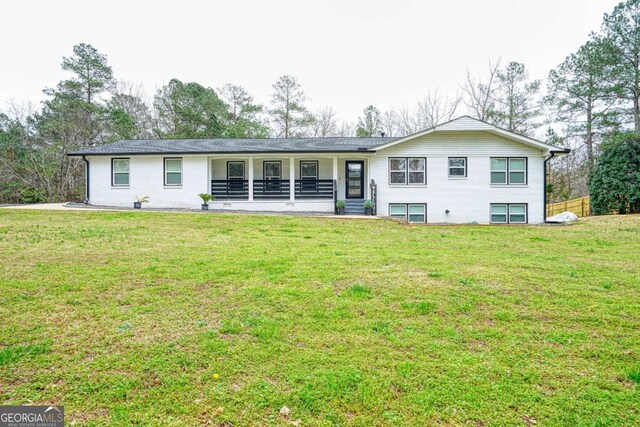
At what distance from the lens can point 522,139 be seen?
15.2 meters

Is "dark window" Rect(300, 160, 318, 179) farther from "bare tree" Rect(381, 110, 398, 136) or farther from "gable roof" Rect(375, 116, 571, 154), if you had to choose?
"bare tree" Rect(381, 110, 398, 136)

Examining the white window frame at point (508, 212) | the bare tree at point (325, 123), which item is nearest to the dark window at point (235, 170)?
the white window frame at point (508, 212)

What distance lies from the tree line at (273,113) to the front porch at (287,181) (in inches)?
376

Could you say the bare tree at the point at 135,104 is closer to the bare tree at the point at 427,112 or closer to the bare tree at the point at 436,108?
the bare tree at the point at 427,112

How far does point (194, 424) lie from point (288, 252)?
4886 millimetres

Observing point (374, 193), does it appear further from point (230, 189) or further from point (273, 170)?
point (230, 189)

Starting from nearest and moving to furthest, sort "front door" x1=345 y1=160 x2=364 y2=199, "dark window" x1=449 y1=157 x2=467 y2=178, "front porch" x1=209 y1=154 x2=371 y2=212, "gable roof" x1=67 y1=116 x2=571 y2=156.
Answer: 1. "gable roof" x1=67 y1=116 x2=571 y2=156
2. "dark window" x1=449 y1=157 x2=467 y2=178
3. "front porch" x1=209 y1=154 x2=371 y2=212
4. "front door" x1=345 y1=160 x2=364 y2=199

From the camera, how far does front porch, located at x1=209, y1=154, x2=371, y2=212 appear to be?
16.6 m

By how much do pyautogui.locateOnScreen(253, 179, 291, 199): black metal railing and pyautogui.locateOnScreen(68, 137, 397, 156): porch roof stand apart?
1.68 meters

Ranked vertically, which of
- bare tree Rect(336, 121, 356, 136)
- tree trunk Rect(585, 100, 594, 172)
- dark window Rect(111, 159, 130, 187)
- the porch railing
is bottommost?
the porch railing

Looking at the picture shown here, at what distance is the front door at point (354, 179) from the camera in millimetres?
17234

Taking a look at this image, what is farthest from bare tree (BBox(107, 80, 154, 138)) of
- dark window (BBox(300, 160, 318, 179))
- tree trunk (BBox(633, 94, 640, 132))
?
tree trunk (BBox(633, 94, 640, 132))

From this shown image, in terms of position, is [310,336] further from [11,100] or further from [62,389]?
[11,100]

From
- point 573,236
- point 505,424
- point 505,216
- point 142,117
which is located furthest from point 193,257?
point 142,117
